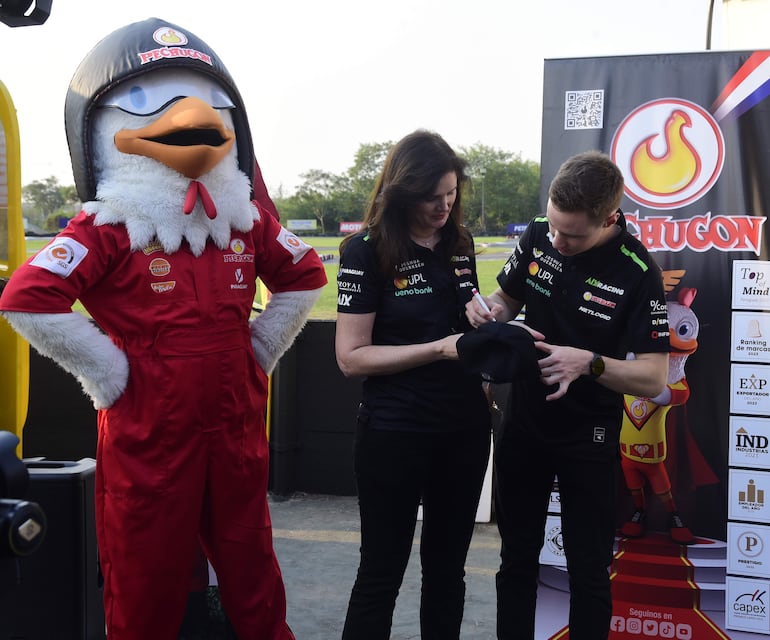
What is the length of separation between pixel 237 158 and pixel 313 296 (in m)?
0.47

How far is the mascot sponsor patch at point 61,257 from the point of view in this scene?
191cm

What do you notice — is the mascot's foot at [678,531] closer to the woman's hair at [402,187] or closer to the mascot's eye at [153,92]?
the woman's hair at [402,187]

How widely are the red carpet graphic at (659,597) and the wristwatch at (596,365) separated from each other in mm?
922

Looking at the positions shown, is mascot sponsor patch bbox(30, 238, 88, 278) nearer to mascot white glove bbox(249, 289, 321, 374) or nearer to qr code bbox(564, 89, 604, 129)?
mascot white glove bbox(249, 289, 321, 374)

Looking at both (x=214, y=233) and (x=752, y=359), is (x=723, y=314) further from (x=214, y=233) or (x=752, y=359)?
(x=214, y=233)

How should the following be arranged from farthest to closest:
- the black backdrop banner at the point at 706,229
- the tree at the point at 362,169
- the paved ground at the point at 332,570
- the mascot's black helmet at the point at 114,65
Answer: the tree at the point at 362,169 < the paved ground at the point at 332,570 < the black backdrop banner at the point at 706,229 < the mascot's black helmet at the point at 114,65

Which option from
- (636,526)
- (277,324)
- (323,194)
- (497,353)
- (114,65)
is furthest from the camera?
(323,194)

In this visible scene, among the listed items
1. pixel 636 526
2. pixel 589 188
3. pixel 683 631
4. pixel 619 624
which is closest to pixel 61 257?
pixel 589 188

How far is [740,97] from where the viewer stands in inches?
95.2

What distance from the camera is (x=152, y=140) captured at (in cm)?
207

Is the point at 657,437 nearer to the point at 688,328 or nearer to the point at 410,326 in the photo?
the point at 688,328

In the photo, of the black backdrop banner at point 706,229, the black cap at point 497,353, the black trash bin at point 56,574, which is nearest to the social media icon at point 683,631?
the black backdrop banner at point 706,229

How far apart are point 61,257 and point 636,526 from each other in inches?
76.3

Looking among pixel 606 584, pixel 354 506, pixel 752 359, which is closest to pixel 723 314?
pixel 752 359
